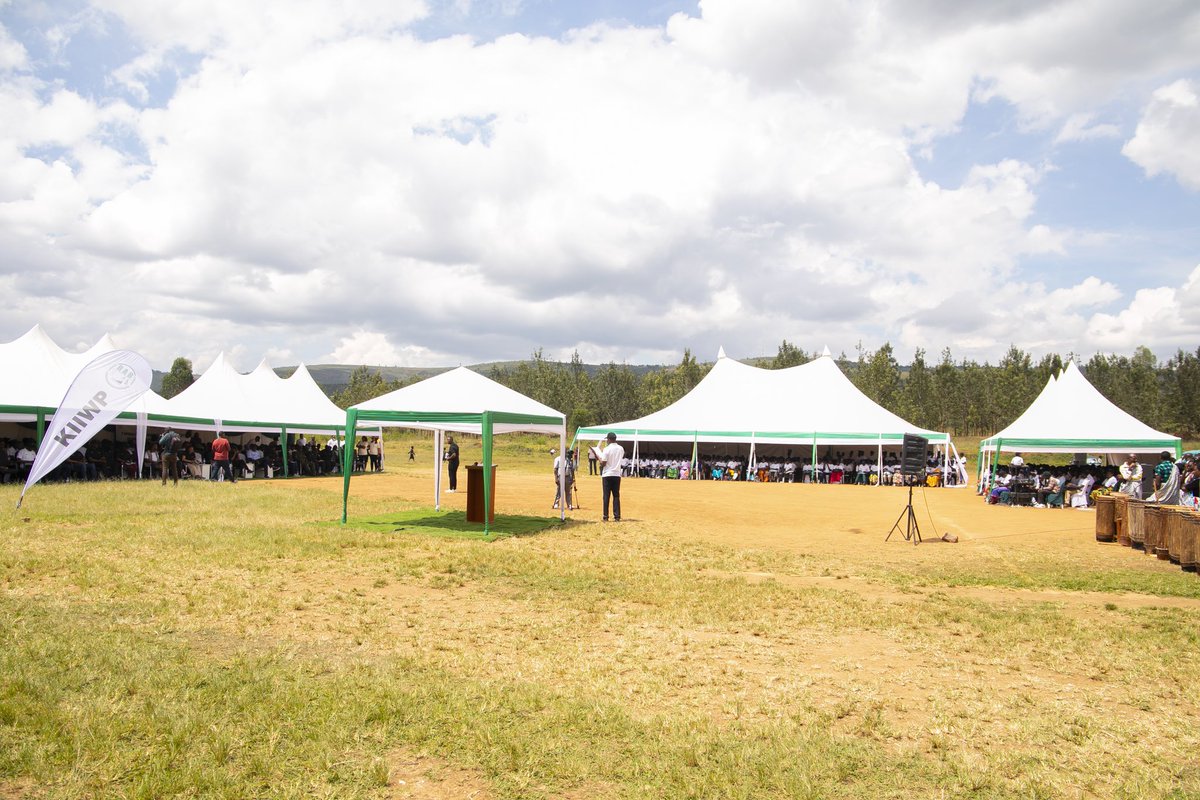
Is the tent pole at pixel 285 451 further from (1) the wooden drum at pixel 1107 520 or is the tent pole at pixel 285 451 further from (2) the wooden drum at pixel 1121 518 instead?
(2) the wooden drum at pixel 1121 518

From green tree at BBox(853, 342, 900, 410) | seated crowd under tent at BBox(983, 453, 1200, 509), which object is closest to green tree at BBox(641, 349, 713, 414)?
green tree at BBox(853, 342, 900, 410)

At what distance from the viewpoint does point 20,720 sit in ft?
12.9

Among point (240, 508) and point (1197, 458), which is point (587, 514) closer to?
point (240, 508)

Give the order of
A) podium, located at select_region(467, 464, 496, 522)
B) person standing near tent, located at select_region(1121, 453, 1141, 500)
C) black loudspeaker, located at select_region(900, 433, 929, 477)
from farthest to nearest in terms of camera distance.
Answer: person standing near tent, located at select_region(1121, 453, 1141, 500), podium, located at select_region(467, 464, 496, 522), black loudspeaker, located at select_region(900, 433, 929, 477)

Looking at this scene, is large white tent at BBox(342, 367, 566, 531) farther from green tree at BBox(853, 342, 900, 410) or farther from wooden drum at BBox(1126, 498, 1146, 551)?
green tree at BBox(853, 342, 900, 410)

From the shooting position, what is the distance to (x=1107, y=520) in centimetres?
1328

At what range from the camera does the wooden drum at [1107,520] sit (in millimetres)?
13273

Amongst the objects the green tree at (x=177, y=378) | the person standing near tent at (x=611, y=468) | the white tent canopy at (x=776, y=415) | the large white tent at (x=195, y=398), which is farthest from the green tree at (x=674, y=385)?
the green tree at (x=177, y=378)

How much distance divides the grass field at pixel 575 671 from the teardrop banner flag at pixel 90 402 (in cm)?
212

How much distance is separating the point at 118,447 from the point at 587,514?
15257 millimetres

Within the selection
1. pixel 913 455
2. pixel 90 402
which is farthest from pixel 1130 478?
pixel 90 402

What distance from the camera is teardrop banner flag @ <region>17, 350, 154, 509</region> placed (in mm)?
12586

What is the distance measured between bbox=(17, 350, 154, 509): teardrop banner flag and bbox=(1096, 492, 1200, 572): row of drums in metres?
14.9

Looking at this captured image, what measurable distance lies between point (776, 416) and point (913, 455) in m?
18.4
